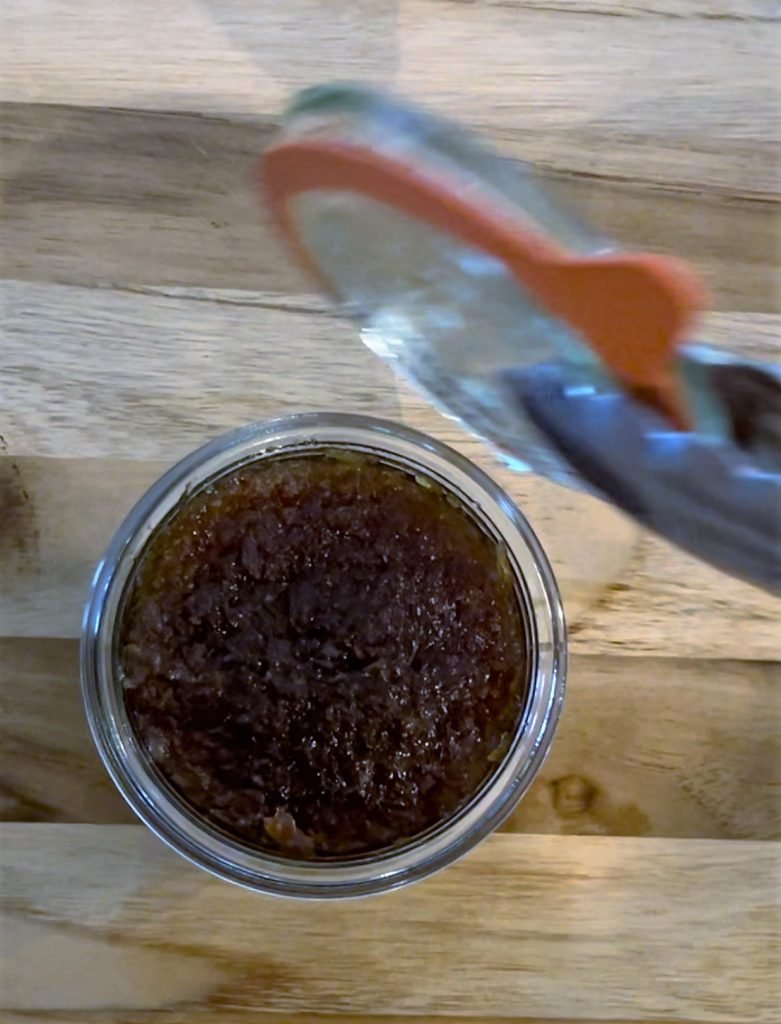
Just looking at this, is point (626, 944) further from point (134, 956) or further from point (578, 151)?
point (578, 151)

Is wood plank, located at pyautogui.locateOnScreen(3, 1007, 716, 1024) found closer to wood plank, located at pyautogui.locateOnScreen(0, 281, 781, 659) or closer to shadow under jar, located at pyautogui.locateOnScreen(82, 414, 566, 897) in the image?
shadow under jar, located at pyautogui.locateOnScreen(82, 414, 566, 897)

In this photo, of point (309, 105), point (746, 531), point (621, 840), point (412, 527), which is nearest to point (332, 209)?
point (309, 105)

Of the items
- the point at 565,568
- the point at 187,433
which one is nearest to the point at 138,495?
the point at 187,433

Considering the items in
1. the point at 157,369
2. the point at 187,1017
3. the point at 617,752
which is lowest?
the point at 187,1017

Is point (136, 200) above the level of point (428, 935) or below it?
above

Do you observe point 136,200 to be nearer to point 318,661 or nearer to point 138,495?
point 138,495

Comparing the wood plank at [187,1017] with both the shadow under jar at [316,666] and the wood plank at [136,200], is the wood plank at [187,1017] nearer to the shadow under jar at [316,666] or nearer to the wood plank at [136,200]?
the shadow under jar at [316,666]

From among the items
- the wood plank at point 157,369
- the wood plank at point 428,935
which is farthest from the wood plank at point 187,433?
the wood plank at point 428,935
